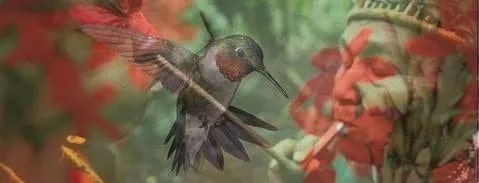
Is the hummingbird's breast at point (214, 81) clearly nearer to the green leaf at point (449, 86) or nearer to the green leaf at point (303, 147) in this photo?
the green leaf at point (303, 147)

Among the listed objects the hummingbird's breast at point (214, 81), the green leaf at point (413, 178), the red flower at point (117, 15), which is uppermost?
the red flower at point (117, 15)

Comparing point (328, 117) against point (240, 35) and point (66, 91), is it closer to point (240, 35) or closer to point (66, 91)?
point (240, 35)

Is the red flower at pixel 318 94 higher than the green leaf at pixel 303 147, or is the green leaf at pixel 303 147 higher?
the red flower at pixel 318 94

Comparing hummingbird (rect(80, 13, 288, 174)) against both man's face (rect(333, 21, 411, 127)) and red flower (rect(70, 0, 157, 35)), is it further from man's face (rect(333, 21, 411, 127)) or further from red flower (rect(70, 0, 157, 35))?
Answer: man's face (rect(333, 21, 411, 127))

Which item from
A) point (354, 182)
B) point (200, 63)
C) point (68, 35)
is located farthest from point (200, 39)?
point (354, 182)

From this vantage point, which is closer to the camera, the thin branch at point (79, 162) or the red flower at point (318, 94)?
the thin branch at point (79, 162)

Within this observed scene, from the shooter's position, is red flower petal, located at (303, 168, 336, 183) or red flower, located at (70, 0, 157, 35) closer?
red flower, located at (70, 0, 157, 35)

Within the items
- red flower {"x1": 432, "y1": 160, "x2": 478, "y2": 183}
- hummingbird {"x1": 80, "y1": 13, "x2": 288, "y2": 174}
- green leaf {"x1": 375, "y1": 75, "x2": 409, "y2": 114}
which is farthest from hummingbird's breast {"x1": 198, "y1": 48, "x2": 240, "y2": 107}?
red flower {"x1": 432, "y1": 160, "x2": 478, "y2": 183}
